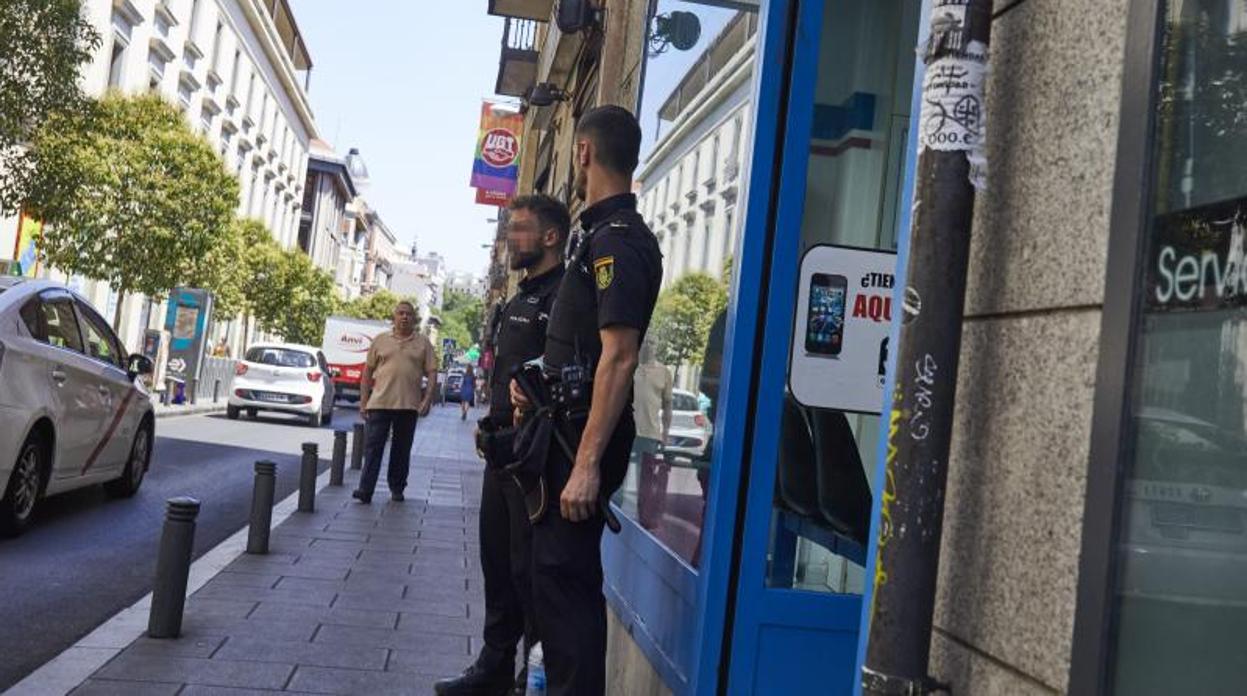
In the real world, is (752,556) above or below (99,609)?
above

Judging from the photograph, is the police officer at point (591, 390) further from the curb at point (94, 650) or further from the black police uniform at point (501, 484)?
the curb at point (94, 650)

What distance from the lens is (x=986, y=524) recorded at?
2143 mm

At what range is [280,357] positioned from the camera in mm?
27938

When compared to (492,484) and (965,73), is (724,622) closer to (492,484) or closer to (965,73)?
(492,484)

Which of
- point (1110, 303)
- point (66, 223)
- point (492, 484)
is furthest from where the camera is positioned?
point (66, 223)

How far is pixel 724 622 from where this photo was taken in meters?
3.77

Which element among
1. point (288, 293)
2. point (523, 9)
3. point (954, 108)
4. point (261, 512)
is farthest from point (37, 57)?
point (288, 293)

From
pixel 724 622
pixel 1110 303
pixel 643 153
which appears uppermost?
pixel 643 153

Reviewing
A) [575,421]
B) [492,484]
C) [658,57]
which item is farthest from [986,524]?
[658,57]

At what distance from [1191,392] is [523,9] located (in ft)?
78.6

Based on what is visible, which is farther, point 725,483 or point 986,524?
point 725,483

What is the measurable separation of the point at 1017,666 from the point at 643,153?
4717 millimetres

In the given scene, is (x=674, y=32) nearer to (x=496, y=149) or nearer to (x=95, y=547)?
(x=95, y=547)

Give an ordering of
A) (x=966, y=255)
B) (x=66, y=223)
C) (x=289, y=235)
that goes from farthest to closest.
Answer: (x=289, y=235) → (x=66, y=223) → (x=966, y=255)
